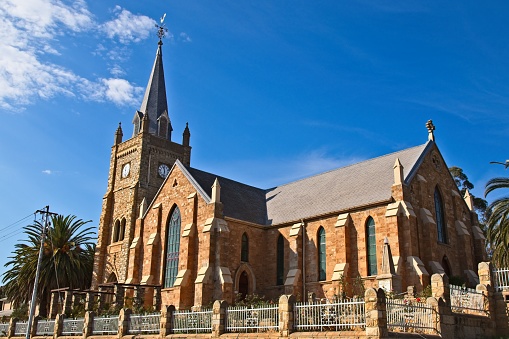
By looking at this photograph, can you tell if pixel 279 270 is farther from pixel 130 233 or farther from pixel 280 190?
pixel 130 233

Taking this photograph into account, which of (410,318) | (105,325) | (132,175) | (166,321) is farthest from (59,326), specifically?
(410,318)

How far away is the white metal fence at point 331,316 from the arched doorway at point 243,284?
15861mm

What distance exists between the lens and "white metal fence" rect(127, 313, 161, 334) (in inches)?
931

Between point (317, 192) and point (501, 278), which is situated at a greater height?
point (317, 192)

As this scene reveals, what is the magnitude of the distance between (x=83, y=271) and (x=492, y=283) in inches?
1350

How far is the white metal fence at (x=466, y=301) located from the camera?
2059 cm

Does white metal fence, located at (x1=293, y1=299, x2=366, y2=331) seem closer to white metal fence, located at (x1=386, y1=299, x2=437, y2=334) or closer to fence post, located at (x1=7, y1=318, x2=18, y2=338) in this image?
white metal fence, located at (x1=386, y1=299, x2=437, y2=334)

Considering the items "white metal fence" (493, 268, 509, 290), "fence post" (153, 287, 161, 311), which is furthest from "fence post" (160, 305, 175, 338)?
"white metal fence" (493, 268, 509, 290)

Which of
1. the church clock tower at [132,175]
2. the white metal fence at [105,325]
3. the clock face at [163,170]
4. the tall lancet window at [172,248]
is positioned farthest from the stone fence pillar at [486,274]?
the clock face at [163,170]

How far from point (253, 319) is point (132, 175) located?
28.9 metres

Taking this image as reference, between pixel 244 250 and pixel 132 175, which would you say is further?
pixel 132 175

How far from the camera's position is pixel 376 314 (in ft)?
51.1

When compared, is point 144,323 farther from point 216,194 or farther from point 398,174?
point 398,174

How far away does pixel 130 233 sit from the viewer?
141ft
